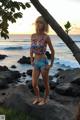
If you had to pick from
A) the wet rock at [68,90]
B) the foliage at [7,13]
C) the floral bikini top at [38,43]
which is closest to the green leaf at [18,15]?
the foliage at [7,13]

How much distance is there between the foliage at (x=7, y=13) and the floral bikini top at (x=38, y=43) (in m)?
1.60

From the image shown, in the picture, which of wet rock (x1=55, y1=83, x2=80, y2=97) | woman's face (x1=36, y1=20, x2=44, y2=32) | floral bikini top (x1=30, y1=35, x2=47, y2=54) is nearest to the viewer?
woman's face (x1=36, y1=20, x2=44, y2=32)

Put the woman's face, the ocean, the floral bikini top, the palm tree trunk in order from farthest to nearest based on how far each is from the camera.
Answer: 1. the ocean
2. the floral bikini top
3. the woman's face
4. the palm tree trunk

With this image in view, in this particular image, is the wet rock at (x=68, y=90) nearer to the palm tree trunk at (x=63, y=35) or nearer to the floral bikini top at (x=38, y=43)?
the floral bikini top at (x=38, y=43)

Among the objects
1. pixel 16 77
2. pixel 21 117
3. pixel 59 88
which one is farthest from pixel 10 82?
pixel 21 117

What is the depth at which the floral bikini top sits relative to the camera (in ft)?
27.7

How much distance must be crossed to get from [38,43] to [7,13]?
188cm

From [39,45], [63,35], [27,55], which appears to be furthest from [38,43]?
[27,55]

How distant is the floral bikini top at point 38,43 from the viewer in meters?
8.45

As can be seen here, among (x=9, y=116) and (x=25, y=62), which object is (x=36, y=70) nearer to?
(x=9, y=116)

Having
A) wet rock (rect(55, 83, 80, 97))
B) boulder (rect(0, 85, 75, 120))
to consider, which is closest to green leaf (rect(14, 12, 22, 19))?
boulder (rect(0, 85, 75, 120))

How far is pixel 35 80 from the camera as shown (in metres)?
8.90

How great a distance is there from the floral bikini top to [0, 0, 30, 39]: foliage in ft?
5.26

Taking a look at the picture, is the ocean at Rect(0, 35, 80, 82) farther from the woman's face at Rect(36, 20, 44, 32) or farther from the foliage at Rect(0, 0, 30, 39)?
the foliage at Rect(0, 0, 30, 39)
